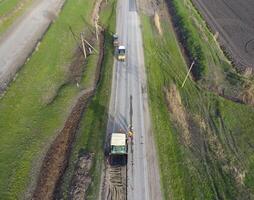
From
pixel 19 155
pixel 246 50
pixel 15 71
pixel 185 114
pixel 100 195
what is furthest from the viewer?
pixel 246 50

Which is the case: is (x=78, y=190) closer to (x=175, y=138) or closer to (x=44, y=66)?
(x=175, y=138)

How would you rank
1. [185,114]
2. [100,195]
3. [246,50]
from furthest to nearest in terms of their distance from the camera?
[246,50] < [185,114] < [100,195]

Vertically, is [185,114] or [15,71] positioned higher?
Answer: [15,71]

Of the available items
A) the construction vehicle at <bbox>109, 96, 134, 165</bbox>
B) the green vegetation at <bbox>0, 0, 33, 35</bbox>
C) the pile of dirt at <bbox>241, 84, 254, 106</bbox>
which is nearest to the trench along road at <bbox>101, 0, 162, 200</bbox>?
the construction vehicle at <bbox>109, 96, 134, 165</bbox>

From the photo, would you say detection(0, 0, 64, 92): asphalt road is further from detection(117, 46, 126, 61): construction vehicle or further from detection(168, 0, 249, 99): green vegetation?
detection(168, 0, 249, 99): green vegetation

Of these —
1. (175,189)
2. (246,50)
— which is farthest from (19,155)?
(246,50)

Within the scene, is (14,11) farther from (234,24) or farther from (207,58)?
(234,24)

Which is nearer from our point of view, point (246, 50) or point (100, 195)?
point (100, 195)
